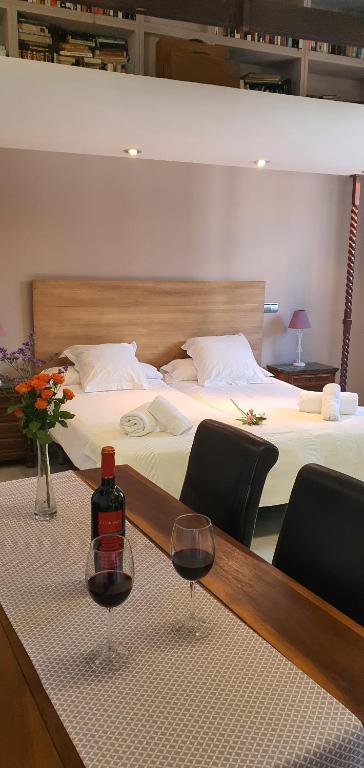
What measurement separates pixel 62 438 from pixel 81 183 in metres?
2.00

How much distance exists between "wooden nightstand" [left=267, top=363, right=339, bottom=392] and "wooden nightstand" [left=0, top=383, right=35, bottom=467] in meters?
2.07

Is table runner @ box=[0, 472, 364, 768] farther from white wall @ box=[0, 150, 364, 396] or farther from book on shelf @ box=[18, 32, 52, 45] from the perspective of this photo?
white wall @ box=[0, 150, 364, 396]

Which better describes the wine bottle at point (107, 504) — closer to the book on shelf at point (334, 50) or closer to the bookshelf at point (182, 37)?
the bookshelf at point (182, 37)

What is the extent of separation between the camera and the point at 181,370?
4660 millimetres

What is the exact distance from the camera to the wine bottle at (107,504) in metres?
1.31

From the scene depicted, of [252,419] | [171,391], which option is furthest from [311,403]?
[171,391]

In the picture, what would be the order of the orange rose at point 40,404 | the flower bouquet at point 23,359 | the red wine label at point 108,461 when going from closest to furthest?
the red wine label at point 108,461
the orange rose at point 40,404
the flower bouquet at point 23,359

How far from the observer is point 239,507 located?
1.75 meters

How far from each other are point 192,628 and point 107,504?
13.6 inches

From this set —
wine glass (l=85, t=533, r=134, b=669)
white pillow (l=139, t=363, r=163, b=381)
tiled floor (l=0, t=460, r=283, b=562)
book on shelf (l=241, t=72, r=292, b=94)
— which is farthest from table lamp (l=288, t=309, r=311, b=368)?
wine glass (l=85, t=533, r=134, b=669)

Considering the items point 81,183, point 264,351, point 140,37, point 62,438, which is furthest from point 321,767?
point 264,351

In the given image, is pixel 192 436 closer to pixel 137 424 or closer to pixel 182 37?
pixel 137 424

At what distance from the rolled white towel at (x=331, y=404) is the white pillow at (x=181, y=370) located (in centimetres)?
134

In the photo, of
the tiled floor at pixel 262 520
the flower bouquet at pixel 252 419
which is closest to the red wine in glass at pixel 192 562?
the tiled floor at pixel 262 520
